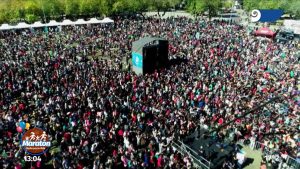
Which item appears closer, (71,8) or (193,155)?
(193,155)

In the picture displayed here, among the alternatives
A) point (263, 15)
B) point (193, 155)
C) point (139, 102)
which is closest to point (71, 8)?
point (263, 15)

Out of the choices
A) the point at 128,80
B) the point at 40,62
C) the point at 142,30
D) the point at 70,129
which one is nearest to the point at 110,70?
the point at 128,80

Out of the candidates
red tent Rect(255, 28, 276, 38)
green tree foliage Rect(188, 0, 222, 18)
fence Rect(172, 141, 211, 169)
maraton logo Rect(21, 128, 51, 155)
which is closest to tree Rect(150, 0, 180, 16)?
green tree foliage Rect(188, 0, 222, 18)

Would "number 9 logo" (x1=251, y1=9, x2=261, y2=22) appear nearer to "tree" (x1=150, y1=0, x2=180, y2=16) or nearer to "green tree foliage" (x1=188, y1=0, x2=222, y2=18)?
"green tree foliage" (x1=188, y1=0, x2=222, y2=18)

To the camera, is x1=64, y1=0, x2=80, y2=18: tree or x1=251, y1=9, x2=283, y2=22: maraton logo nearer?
x1=251, y1=9, x2=283, y2=22: maraton logo

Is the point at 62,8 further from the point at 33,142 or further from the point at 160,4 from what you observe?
the point at 33,142

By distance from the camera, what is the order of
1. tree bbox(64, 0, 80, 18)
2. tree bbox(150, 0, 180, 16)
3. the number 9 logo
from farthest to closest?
1. tree bbox(150, 0, 180, 16)
2. tree bbox(64, 0, 80, 18)
3. the number 9 logo
